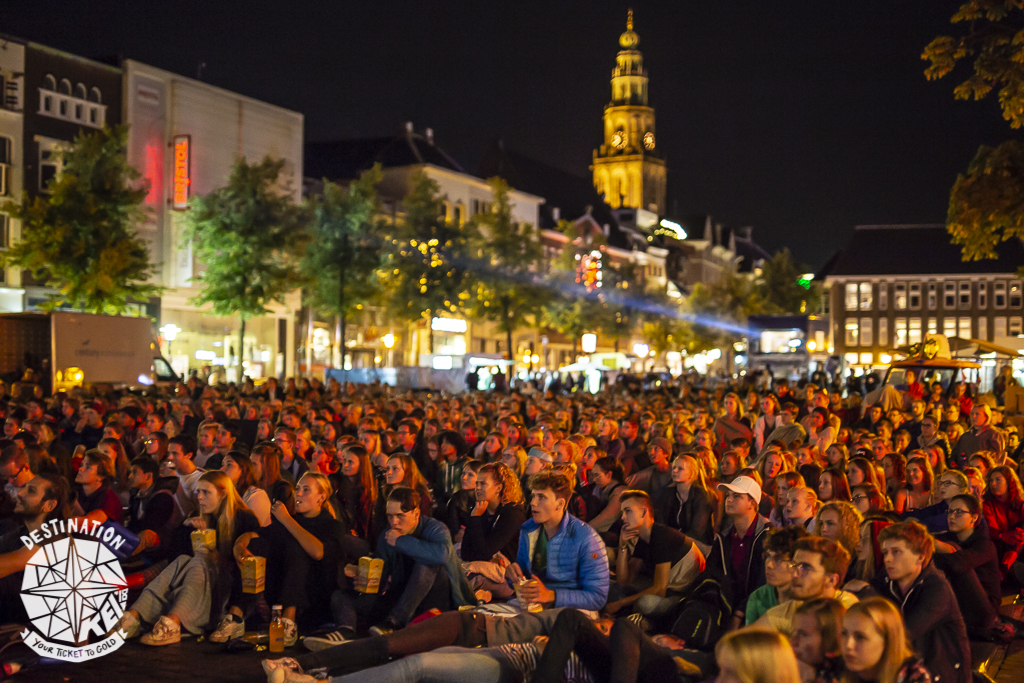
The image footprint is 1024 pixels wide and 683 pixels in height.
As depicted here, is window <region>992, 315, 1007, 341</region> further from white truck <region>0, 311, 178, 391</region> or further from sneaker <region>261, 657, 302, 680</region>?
sneaker <region>261, 657, 302, 680</region>

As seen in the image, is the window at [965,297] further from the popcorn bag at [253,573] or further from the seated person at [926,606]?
the seated person at [926,606]

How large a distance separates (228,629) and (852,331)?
8507cm

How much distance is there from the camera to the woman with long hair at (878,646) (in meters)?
4.11

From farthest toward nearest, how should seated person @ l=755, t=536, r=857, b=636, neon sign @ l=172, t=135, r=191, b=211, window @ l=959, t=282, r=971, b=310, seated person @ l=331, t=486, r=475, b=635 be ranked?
window @ l=959, t=282, r=971, b=310 → neon sign @ l=172, t=135, r=191, b=211 → seated person @ l=331, t=486, r=475, b=635 → seated person @ l=755, t=536, r=857, b=636

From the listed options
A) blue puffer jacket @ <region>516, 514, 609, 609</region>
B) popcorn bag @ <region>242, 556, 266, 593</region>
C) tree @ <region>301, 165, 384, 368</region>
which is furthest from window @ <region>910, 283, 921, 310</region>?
popcorn bag @ <region>242, 556, 266, 593</region>

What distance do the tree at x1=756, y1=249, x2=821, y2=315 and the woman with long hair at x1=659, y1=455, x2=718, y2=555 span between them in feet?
325

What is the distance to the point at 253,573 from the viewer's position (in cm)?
752

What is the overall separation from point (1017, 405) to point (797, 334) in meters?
33.9

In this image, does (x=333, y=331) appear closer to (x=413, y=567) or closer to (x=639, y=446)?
(x=639, y=446)

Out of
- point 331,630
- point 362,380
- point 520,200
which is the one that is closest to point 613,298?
point 520,200

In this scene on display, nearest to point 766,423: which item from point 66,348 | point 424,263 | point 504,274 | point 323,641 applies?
point 323,641

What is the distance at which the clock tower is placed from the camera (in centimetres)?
11975

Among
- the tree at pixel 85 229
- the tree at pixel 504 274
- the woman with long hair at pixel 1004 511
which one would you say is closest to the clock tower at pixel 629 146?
the tree at pixel 504 274

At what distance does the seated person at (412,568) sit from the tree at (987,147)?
13.3 m
